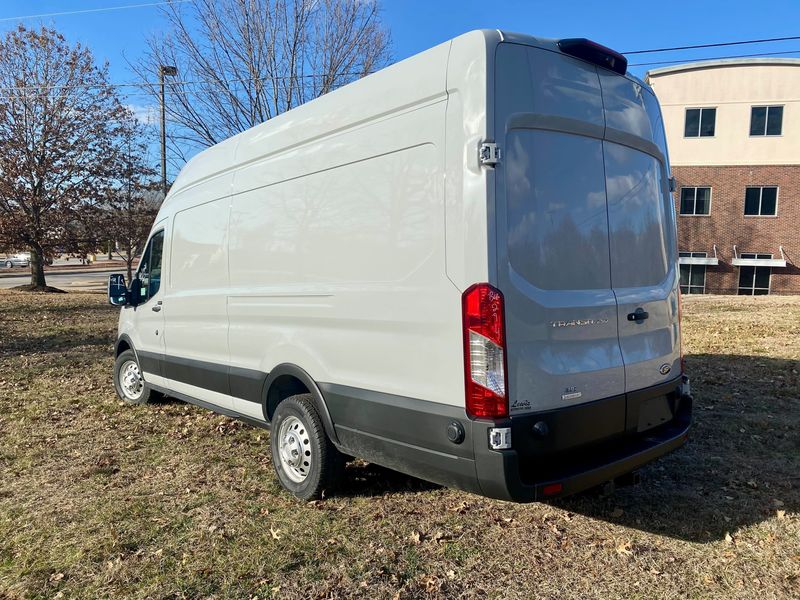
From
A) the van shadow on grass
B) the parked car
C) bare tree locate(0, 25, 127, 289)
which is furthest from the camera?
the parked car

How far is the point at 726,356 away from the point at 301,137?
770 cm

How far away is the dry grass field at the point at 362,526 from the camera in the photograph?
10.3ft

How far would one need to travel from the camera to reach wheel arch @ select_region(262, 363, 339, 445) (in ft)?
12.6

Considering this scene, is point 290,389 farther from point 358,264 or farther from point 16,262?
point 16,262

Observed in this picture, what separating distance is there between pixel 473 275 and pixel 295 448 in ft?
6.87

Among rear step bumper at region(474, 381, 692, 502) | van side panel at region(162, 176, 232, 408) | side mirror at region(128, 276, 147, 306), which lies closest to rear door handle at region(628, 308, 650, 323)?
rear step bumper at region(474, 381, 692, 502)

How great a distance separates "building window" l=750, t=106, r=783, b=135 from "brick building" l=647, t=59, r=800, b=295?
4 cm

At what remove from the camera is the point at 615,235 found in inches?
139

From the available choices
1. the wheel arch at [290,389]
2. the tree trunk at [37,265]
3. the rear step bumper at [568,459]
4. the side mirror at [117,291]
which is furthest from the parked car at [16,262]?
the rear step bumper at [568,459]

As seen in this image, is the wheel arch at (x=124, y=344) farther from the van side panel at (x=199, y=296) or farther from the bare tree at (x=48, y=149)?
the bare tree at (x=48, y=149)

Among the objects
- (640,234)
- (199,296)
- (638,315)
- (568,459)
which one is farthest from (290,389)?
(640,234)

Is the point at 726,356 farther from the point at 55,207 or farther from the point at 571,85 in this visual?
the point at 55,207

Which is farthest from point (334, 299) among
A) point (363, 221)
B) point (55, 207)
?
point (55, 207)

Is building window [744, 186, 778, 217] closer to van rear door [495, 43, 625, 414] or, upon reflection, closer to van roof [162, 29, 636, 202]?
van roof [162, 29, 636, 202]
